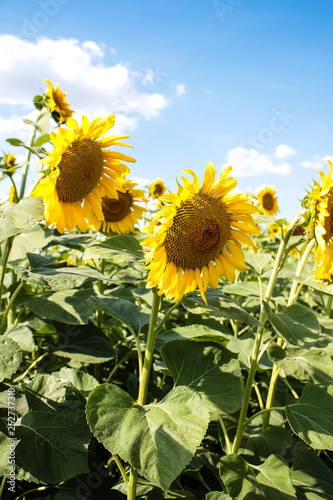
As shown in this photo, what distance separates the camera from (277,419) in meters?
2.56

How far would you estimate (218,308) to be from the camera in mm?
1525

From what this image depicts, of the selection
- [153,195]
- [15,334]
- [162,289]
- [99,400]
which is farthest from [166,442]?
[153,195]

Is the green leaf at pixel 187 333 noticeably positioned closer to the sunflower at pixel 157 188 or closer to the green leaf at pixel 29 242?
the green leaf at pixel 29 242

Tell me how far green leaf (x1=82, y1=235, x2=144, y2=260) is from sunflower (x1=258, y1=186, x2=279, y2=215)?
4.15 m

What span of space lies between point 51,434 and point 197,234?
958 millimetres

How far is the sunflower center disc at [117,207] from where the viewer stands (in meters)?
3.24

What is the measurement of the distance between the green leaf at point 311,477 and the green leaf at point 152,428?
82 centimetres

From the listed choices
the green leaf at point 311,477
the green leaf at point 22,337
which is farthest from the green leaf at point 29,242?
the green leaf at point 311,477

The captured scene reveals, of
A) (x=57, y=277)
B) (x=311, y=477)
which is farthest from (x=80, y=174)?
(x=311, y=477)

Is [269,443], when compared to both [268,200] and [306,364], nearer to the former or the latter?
[306,364]

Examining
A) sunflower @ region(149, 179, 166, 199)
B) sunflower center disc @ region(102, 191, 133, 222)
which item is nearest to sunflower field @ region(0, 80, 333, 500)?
sunflower center disc @ region(102, 191, 133, 222)

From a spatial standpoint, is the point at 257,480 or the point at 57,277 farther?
the point at 57,277

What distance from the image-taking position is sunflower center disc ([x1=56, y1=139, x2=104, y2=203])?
6.04 feet

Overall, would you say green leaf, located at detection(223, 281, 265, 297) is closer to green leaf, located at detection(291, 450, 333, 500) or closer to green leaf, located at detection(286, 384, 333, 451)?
green leaf, located at detection(286, 384, 333, 451)
